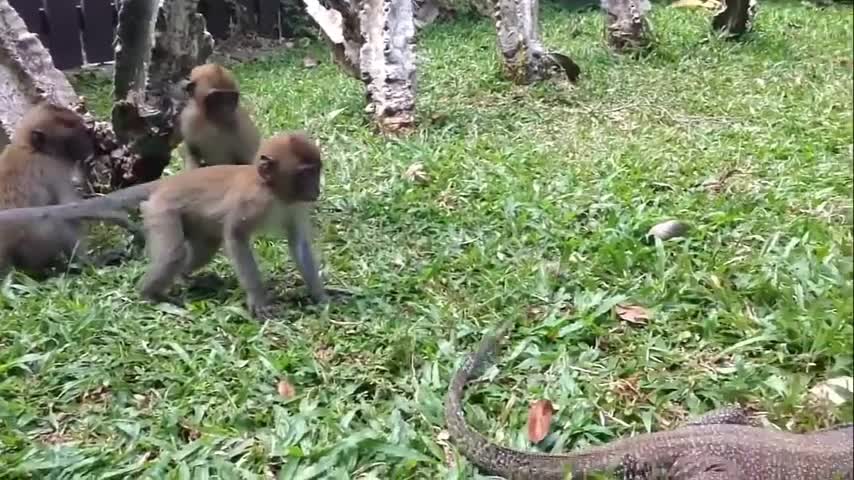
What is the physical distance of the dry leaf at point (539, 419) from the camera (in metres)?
3.61

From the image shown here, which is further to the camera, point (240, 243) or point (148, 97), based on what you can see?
point (148, 97)

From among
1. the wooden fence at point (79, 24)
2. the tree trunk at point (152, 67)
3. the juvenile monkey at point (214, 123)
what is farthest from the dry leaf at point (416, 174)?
the wooden fence at point (79, 24)

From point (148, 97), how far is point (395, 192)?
161 cm

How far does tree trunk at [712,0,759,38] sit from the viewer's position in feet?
36.8

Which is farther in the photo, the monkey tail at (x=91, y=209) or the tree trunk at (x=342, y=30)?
the tree trunk at (x=342, y=30)

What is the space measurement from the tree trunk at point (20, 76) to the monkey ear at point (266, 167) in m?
2.53

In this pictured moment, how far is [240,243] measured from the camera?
16.2 feet

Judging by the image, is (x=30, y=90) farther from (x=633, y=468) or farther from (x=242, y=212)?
(x=633, y=468)

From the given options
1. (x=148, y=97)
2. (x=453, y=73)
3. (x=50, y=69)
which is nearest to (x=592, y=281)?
(x=148, y=97)

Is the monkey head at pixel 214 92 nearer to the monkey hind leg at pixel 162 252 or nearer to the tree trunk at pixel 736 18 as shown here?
the monkey hind leg at pixel 162 252

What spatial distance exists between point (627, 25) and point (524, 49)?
1988 mm

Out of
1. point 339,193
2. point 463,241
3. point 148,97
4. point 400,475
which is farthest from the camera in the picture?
point 339,193

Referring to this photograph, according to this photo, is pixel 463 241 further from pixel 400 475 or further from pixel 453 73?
pixel 453 73

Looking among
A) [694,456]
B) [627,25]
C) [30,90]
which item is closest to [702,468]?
[694,456]
